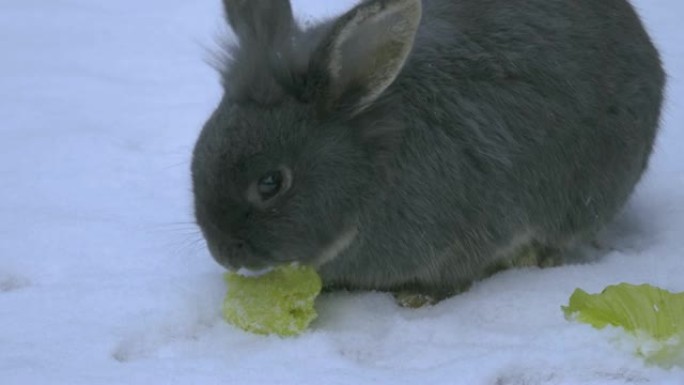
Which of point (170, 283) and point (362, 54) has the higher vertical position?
point (362, 54)

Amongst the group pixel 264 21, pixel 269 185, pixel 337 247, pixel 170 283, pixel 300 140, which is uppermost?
pixel 264 21

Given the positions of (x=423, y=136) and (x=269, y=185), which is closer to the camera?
(x=269, y=185)

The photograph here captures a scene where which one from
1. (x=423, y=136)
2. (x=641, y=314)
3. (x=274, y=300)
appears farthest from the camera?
(x=423, y=136)

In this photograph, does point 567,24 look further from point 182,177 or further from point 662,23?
point 662,23

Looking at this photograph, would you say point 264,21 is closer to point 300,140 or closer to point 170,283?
point 300,140

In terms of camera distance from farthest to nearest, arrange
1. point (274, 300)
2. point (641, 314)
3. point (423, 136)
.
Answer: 1. point (423, 136)
2. point (274, 300)
3. point (641, 314)

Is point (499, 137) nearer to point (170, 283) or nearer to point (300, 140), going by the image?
point (300, 140)

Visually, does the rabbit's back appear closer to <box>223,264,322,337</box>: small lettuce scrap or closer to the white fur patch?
the white fur patch

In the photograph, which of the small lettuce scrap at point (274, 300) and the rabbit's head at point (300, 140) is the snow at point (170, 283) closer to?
the small lettuce scrap at point (274, 300)

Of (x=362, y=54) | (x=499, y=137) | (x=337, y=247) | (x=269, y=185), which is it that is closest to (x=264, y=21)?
(x=362, y=54)
